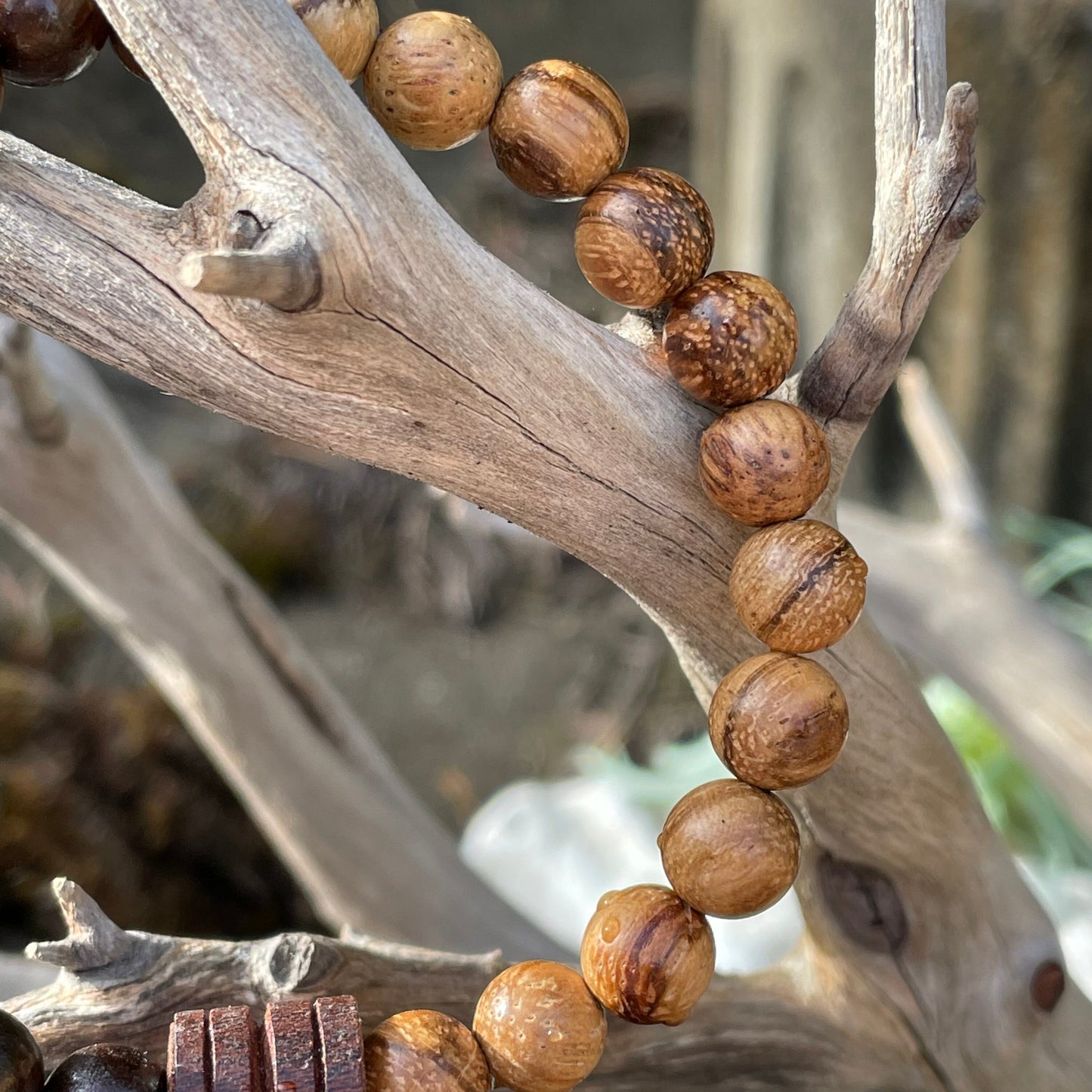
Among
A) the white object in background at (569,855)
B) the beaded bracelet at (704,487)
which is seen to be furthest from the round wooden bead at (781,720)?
the white object in background at (569,855)

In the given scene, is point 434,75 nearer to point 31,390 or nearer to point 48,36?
point 48,36

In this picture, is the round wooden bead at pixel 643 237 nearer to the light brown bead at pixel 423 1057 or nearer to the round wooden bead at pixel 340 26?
the round wooden bead at pixel 340 26

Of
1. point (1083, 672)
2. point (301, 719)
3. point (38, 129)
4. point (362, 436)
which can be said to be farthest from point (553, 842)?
point (38, 129)

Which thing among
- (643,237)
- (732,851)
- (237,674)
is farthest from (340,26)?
(237,674)

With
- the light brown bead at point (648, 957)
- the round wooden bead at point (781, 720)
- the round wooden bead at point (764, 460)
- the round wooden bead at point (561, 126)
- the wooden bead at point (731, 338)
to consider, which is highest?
the round wooden bead at point (561, 126)

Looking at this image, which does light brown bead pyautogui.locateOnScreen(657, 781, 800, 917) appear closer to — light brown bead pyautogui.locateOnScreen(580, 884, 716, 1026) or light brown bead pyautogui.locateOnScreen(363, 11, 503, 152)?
light brown bead pyautogui.locateOnScreen(580, 884, 716, 1026)

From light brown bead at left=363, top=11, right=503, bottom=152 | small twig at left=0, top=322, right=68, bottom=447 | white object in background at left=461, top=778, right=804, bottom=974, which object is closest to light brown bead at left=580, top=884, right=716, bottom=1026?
light brown bead at left=363, top=11, right=503, bottom=152

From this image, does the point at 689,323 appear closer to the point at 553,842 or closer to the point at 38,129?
the point at 553,842
